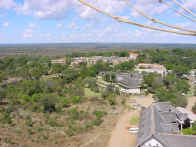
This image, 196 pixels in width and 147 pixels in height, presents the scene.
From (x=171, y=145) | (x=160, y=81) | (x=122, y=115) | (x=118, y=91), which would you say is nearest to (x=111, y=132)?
(x=122, y=115)

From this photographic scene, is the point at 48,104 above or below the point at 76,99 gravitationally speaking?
above

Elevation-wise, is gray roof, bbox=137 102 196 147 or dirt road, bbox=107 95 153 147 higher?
gray roof, bbox=137 102 196 147

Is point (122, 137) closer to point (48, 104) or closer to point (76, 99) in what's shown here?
point (48, 104)

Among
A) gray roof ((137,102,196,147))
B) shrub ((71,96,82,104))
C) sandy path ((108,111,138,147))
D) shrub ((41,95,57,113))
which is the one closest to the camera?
gray roof ((137,102,196,147))

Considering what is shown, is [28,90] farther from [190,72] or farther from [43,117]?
[190,72]

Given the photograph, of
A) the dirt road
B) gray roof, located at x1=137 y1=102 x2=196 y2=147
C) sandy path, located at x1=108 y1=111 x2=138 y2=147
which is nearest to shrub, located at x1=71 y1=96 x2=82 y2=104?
the dirt road

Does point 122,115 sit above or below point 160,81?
below

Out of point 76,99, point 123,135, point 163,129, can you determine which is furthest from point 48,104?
point 163,129

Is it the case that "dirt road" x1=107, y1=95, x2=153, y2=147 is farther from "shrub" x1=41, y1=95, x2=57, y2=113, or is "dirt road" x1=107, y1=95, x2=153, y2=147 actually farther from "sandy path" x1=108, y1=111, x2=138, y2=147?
"shrub" x1=41, y1=95, x2=57, y2=113

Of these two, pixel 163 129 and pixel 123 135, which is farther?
pixel 123 135
